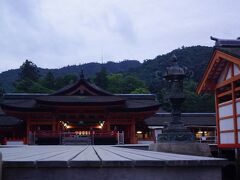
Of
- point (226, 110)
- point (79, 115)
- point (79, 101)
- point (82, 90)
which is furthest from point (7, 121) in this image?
point (226, 110)

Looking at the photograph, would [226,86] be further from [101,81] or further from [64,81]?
[64,81]

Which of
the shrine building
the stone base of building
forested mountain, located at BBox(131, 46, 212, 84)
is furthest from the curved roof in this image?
forested mountain, located at BBox(131, 46, 212, 84)

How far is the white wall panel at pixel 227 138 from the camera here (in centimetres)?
1434

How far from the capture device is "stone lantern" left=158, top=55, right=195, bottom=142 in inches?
476

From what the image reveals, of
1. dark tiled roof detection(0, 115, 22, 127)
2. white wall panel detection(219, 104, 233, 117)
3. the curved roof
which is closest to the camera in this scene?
white wall panel detection(219, 104, 233, 117)

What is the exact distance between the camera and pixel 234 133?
1380cm

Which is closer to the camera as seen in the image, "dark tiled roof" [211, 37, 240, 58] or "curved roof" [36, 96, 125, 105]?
"dark tiled roof" [211, 37, 240, 58]

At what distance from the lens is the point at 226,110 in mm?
15117

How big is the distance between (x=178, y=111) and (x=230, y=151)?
472 centimetres

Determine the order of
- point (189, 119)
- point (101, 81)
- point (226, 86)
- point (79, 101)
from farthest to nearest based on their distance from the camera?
point (101, 81) → point (189, 119) → point (79, 101) → point (226, 86)

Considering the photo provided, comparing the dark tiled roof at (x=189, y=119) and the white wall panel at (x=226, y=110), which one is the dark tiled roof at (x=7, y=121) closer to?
the dark tiled roof at (x=189, y=119)

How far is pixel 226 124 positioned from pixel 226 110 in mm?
614

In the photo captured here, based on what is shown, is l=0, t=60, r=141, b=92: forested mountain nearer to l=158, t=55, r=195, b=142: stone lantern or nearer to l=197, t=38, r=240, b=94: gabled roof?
A: l=197, t=38, r=240, b=94: gabled roof

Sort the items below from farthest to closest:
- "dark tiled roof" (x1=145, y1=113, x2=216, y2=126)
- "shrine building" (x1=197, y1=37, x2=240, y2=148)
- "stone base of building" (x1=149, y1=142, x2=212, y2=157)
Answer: "dark tiled roof" (x1=145, y1=113, x2=216, y2=126) → "shrine building" (x1=197, y1=37, x2=240, y2=148) → "stone base of building" (x1=149, y1=142, x2=212, y2=157)
